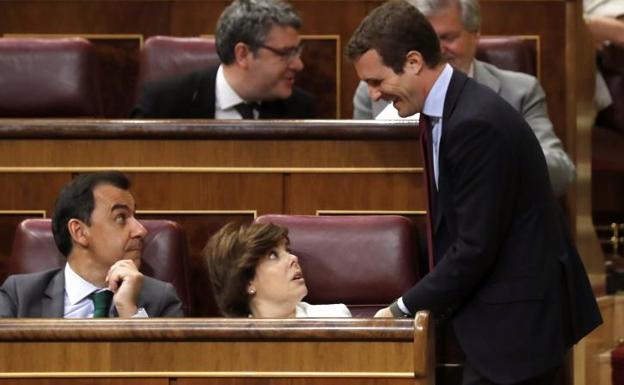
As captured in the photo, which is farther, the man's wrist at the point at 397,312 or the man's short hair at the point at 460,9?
the man's short hair at the point at 460,9

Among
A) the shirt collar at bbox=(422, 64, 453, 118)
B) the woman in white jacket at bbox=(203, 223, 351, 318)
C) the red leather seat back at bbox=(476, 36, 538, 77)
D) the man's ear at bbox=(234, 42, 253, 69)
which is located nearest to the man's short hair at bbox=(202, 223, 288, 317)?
the woman in white jacket at bbox=(203, 223, 351, 318)

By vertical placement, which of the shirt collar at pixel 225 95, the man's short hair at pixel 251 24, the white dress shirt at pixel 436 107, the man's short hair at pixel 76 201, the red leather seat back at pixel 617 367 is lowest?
the red leather seat back at pixel 617 367

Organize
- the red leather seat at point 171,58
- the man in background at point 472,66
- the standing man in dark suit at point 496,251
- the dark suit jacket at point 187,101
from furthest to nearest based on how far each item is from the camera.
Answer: the red leather seat at point 171,58 → the dark suit jacket at point 187,101 → the man in background at point 472,66 → the standing man in dark suit at point 496,251

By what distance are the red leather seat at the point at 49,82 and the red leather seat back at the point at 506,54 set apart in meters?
0.50

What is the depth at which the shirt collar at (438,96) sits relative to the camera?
1285 mm

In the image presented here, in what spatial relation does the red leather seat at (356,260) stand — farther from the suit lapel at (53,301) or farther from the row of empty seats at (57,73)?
the row of empty seats at (57,73)

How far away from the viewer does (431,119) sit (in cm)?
130

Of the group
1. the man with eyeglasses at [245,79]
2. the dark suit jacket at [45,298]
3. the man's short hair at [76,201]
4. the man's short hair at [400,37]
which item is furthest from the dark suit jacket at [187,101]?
the man's short hair at [400,37]

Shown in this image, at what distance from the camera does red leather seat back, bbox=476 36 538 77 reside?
6.16ft

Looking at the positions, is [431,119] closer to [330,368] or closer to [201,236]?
[330,368]

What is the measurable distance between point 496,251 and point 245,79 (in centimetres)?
63

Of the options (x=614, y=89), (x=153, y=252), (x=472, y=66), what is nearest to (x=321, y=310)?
(x=153, y=252)

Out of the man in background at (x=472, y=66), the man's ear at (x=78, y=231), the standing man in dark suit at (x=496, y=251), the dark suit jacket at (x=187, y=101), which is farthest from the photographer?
the dark suit jacket at (x=187, y=101)

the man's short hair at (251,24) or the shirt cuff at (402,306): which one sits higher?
the man's short hair at (251,24)
